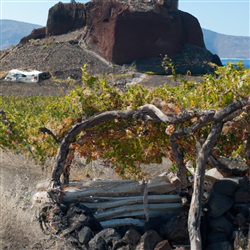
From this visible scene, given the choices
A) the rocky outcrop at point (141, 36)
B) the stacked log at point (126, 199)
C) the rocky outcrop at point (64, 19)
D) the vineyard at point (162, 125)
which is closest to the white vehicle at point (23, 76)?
the rocky outcrop at point (141, 36)

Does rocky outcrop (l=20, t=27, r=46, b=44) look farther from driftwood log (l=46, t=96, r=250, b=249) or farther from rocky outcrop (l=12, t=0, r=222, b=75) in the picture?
driftwood log (l=46, t=96, r=250, b=249)

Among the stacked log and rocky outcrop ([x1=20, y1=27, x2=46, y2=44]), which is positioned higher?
rocky outcrop ([x1=20, y1=27, x2=46, y2=44])

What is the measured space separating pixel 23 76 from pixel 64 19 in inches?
858

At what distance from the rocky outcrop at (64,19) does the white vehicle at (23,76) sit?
60.9ft

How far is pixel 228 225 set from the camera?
5.92 meters

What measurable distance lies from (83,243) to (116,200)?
3.40 feet

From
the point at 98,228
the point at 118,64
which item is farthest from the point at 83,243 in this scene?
the point at 118,64

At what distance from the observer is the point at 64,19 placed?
69.2m

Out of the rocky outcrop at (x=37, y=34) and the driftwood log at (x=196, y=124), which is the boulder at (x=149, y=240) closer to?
the driftwood log at (x=196, y=124)

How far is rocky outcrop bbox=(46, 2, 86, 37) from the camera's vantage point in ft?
226

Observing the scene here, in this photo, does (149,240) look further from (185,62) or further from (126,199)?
(185,62)

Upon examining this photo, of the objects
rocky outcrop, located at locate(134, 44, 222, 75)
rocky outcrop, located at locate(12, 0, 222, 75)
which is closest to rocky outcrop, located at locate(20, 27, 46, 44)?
rocky outcrop, located at locate(12, 0, 222, 75)

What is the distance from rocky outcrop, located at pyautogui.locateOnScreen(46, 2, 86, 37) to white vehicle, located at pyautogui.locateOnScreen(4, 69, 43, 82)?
1857cm

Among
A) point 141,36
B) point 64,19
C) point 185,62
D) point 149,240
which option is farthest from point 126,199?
point 64,19
